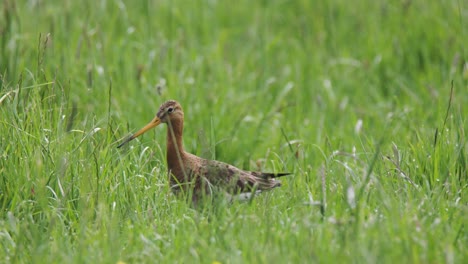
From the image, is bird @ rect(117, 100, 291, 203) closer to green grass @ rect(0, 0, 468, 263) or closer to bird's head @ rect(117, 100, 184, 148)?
bird's head @ rect(117, 100, 184, 148)

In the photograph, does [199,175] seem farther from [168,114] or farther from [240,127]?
[240,127]

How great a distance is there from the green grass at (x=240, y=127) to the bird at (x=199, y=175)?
13cm

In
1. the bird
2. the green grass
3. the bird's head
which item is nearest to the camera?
the green grass

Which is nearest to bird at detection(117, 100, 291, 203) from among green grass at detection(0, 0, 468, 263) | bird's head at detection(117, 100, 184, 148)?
bird's head at detection(117, 100, 184, 148)

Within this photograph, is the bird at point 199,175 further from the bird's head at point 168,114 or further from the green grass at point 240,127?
the green grass at point 240,127

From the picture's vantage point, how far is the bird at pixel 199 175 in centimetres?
581

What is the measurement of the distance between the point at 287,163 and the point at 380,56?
3.48 m

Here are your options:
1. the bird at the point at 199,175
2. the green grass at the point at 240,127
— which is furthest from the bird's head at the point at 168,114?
the green grass at the point at 240,127

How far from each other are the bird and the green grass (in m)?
0.13

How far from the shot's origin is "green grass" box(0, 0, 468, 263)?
4.73 metres

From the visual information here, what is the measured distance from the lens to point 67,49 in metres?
8.32

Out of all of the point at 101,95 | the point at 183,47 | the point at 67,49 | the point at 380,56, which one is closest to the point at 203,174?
the point at 101,95

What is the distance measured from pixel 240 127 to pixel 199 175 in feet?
6.54

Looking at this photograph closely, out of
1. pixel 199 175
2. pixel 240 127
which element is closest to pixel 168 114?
pixel 199 175
